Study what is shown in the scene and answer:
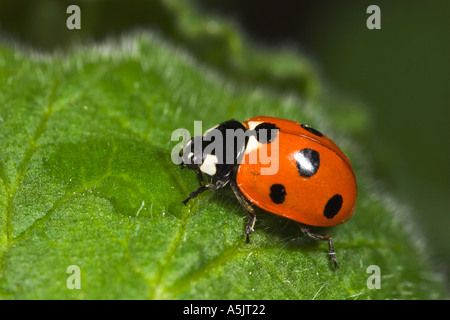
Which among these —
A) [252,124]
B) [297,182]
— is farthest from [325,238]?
[252,124]

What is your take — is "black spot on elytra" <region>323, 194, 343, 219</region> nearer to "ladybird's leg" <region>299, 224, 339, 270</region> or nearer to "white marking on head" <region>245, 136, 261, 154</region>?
"ladybird's leg" <region>299, 224, 339, 270</region>

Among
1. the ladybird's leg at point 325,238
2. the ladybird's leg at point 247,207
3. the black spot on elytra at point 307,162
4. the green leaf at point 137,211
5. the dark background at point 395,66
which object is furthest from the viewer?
the dark background at point 395,66

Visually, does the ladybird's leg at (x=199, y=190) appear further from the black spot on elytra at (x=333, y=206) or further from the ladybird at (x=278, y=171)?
the black spot on elytra at (x=333, y=206)

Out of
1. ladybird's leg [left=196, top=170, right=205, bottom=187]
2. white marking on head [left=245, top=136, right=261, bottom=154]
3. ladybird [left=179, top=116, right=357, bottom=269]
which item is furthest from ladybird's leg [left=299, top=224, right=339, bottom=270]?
ladybird's leg [left=196, top=170, right=205, bottom=187]

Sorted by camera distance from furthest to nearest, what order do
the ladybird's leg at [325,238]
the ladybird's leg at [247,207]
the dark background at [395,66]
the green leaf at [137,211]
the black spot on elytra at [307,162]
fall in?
the dark background at [395,66] → the ladybird's leg at [325,238] → the black spot on elytra at [307,162] → the ladybird's leg at [247,207] → the green leaf at [137,211]

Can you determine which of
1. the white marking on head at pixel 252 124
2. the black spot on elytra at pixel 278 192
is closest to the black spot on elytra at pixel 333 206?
the black spot on elytra at pixel 278 192

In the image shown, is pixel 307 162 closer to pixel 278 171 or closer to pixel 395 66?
pixel 278 171
